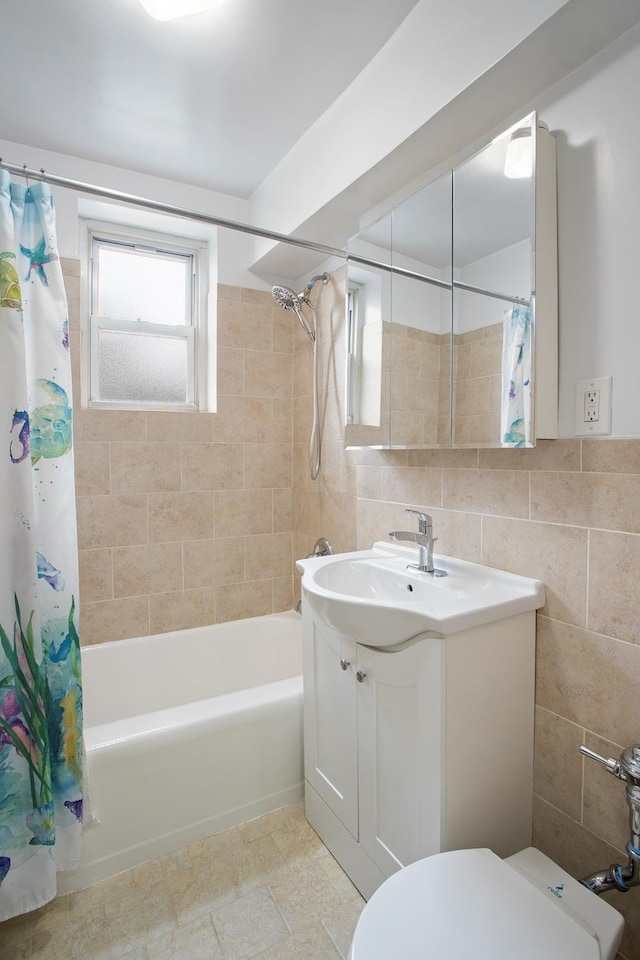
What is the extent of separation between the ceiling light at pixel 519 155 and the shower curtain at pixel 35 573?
129cm

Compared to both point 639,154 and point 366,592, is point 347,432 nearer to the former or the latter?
point 366,592

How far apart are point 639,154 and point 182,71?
55.7 inches

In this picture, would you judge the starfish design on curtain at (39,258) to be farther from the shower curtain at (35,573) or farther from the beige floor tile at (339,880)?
the beige floor tile at (339,880)

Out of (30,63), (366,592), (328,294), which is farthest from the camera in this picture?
(328,294)

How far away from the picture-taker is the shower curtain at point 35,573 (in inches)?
50.8

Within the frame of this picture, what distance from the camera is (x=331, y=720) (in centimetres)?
151

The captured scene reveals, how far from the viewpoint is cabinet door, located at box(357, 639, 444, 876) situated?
44.0 inches

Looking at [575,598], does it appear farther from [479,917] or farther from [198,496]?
[198,496]

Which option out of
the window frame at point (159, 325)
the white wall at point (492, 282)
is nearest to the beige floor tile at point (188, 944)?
the white wall at point (492, 282)

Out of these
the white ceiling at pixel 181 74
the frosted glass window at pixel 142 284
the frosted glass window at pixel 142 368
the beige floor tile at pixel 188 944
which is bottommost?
the beige floor tile at pixel 188 944

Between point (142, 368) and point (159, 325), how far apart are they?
9.4 inches

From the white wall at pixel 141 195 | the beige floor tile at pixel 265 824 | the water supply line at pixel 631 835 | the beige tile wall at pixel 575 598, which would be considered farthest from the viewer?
the white wall at pixel 141 195

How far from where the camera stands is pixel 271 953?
4.04 ft

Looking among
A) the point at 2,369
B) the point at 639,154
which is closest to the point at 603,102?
the point at 639,154
